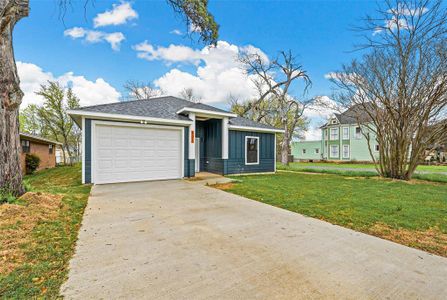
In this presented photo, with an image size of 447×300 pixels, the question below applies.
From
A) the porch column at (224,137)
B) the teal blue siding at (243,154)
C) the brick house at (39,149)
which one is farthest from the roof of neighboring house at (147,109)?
the brick house at (39,149)

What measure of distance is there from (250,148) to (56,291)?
10.1m

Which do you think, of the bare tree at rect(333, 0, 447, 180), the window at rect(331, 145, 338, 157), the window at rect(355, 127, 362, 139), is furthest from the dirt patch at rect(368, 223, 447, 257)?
the window at rect(331, 145, 338, 157)

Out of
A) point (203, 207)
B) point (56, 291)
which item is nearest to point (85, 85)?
point (203, 207)

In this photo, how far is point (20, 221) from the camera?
328 cm

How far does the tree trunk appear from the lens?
4.18 meters

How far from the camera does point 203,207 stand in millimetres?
4645

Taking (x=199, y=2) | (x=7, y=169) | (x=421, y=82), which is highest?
(x=199, y=2)

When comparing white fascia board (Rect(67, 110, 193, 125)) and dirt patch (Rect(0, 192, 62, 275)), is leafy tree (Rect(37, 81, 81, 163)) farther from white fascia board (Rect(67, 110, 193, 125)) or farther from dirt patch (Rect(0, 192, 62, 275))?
dirt patch (Rect(0, 192, 62, 275))

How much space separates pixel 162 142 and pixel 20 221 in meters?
5.65

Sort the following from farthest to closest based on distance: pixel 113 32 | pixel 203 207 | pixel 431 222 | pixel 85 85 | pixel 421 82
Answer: pixel 85 85
pixel 113 32
pixel 421 82
pixel 203 207
pixel 431 222

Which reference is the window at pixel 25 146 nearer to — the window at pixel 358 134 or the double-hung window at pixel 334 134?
the window at pixel 358 134

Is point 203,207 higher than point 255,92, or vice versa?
point 255,92

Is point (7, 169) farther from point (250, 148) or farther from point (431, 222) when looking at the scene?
point (250, 148)

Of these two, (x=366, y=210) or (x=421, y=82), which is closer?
(x=366, y=210)
